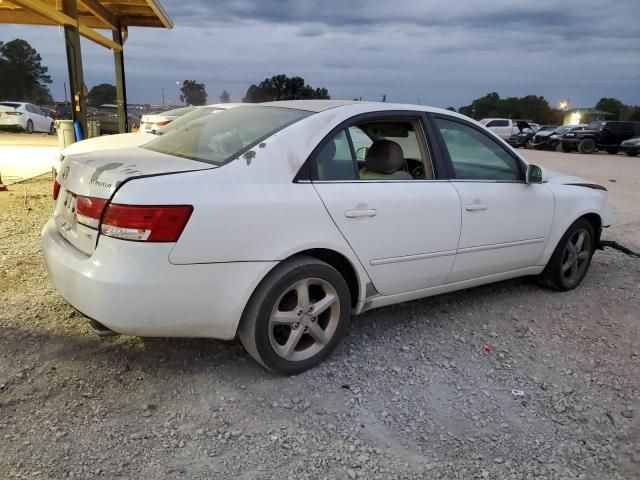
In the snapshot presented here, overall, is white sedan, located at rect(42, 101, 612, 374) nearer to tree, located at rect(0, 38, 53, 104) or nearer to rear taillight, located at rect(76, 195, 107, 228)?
rear taillight, located at rect(76, 195, 107, 228)

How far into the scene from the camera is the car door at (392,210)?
319 centimetres

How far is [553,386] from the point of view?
3225mm

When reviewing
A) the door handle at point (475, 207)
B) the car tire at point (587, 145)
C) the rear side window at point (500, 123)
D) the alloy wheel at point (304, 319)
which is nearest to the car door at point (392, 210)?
the door handle at point (475, 207)

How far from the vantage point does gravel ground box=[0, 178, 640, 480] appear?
2473mm

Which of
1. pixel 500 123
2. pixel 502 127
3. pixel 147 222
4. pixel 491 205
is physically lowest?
pixel 502 127

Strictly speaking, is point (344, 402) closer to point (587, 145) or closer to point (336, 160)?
point (336, 160)

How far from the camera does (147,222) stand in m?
2.60

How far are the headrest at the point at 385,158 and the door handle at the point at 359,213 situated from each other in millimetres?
468

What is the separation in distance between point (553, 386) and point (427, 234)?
1.18 meters

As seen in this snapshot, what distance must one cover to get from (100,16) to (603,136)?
909 inches

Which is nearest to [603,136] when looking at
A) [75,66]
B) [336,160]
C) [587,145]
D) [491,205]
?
[587,145]

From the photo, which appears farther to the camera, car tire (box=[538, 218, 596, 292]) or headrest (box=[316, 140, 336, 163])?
car tire (box=[538, 218, 596, 292])

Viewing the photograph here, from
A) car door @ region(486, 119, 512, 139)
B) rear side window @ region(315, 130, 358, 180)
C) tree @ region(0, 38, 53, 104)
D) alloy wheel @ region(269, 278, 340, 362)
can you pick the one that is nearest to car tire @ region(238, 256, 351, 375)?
alloy wheel @ region(269, 278, 340, 362)

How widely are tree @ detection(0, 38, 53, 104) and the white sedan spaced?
59378 millimetres
